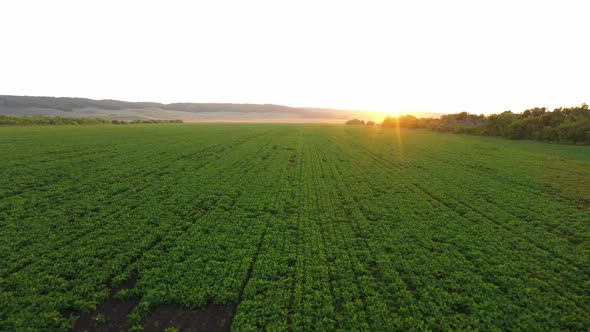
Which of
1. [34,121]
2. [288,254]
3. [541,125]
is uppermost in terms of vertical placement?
[541,125]

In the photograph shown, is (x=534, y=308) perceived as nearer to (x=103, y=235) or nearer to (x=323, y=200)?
(x=323, y=200)

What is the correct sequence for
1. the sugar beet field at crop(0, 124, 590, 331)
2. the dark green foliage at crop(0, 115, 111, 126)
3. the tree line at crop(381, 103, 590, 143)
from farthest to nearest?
1. the dark green foliage at crop(0, 115, 111, 126)
2. the tree line at crop(381, 103, 590, 143)
3. the sugar beet field at crop(0, 124, 590, 331)

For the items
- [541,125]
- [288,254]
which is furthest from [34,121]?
[541,125]

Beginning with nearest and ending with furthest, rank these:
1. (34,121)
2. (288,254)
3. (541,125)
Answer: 1. (288,254)
2. (541,125)
3. (34,121)

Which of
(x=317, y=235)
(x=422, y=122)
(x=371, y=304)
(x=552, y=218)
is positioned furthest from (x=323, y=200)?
(x=422, y=122)

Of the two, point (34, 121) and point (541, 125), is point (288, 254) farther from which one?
point (34, 121)

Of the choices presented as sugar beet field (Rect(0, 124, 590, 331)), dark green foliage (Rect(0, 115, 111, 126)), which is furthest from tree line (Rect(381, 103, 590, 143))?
dark green foliage (Rect(0, 115, 111, 126))

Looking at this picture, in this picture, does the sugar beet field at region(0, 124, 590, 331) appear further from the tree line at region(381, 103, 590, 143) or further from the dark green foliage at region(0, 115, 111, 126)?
the dark green foliage at region(0, 115, 111, 126)

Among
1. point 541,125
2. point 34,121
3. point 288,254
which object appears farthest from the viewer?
point 34,121

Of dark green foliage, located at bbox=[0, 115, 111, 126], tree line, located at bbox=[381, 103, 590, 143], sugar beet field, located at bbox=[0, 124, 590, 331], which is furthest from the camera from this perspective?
dark green foliage, located at bbox=[0, 115, 111, 126]

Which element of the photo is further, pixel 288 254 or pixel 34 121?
pixel 34 121

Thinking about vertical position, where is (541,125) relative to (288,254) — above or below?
above
